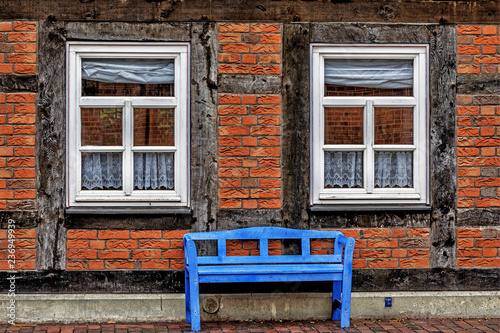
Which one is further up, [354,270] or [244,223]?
[244,223]

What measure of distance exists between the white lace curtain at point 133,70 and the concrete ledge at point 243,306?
2069mm

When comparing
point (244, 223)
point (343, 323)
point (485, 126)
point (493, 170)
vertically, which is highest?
point (485, 126)

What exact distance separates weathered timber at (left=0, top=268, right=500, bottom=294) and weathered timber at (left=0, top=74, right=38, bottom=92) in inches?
68.0

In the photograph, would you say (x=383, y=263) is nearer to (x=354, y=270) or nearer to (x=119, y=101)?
(x=354, y=270)

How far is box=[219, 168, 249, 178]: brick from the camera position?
631 cm

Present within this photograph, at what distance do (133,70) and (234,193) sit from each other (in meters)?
1.55

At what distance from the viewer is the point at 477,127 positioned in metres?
6.43

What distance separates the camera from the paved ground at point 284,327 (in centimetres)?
593

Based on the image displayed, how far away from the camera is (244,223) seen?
20.8 feet

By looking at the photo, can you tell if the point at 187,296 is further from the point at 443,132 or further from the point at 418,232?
the point at 443,132

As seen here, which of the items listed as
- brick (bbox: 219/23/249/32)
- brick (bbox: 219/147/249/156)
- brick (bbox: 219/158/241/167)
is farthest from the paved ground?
brick (bbox: 219/23/249/32)

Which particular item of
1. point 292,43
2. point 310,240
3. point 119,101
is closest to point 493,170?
point 310,240

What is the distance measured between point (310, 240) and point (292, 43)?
1.91 meters

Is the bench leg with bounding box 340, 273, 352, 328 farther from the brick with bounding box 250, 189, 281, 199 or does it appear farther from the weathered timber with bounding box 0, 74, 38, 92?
the weathered timber with bounding box 0, 74, 38, 92
